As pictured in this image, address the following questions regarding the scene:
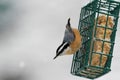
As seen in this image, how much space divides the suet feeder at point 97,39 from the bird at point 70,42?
9.2 inches

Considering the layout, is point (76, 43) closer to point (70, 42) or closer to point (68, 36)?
point (70, 42)

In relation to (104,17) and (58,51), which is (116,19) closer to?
(104,17)

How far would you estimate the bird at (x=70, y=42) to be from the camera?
14859mm

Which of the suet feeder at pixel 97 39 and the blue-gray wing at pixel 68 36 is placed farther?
the suet feeder at pixel 97 39

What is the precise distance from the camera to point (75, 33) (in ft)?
49.4

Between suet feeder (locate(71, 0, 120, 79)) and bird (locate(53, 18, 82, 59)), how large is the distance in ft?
0.77

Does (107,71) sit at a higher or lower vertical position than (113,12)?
lower

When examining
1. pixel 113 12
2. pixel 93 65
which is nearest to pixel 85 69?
pixel 93 65

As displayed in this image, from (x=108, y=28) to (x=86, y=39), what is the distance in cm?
39

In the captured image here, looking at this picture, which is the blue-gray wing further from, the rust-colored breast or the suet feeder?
the suet feeder

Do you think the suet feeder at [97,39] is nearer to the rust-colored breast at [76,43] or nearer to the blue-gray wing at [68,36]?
the rust-colored breast at [76,43]

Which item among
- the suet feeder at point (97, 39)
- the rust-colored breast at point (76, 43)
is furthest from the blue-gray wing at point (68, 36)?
the suet feeder at point (97, 39)

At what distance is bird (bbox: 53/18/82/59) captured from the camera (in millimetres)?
14859

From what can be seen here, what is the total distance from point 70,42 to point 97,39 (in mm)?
536
